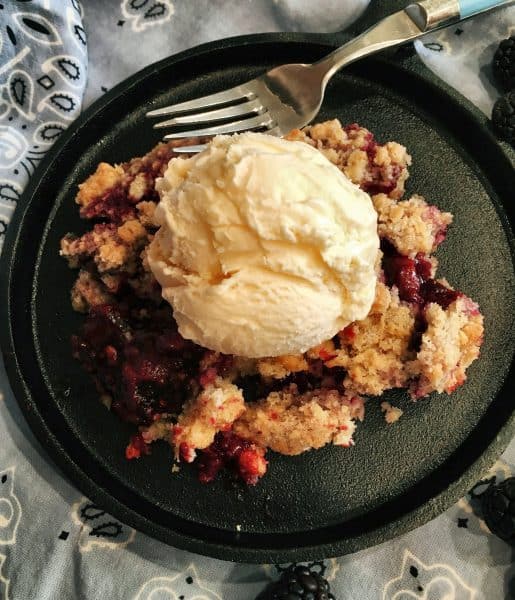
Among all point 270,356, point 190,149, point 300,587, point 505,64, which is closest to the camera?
point 270,356

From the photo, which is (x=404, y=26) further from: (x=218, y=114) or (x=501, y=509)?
(x=501, y=509)

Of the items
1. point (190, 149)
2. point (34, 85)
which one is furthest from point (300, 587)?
point (34, 85)

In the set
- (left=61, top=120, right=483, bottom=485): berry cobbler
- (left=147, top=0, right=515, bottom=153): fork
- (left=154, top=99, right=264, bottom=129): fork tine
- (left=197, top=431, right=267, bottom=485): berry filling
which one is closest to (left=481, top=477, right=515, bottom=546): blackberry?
(left=61, top=120, right=483, bottom=485): berry cobbler

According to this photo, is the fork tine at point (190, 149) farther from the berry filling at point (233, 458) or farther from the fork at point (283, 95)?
the berry filling at point (233, 458)

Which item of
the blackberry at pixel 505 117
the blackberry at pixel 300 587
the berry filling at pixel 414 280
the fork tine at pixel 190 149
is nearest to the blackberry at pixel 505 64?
the blackberry at pixel 505 117

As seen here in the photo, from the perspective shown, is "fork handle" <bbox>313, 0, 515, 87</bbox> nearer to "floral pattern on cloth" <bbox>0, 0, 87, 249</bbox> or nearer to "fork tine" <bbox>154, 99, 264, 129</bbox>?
"fork tine" <bbox>154, 99, 264, 129</bbox>
